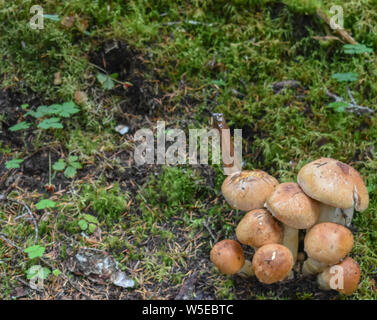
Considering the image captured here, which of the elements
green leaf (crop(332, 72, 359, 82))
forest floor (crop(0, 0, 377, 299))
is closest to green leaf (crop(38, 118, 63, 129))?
forest floor (crop(0, 0, 377, 299))

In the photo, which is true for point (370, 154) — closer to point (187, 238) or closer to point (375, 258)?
point (375, 258)

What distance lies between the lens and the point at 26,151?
11.6 feet

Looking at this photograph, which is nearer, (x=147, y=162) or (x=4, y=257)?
(x=4, y=257)

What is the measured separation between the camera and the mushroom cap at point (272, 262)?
255cm

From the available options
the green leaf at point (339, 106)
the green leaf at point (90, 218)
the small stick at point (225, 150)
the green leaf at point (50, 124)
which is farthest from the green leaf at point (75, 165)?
the green leaf at point (339, 106)

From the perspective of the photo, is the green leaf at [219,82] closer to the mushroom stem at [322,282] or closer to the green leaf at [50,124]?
the green leaf at [50,124]

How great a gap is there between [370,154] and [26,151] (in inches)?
118

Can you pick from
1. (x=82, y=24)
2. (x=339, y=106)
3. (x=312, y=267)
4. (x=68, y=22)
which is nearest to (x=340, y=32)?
(x=339, y=106)

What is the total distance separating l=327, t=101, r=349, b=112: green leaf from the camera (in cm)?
345

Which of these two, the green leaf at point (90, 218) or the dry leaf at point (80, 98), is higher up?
the dry leaf at point (80, 98)

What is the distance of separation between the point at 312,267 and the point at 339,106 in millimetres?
1455

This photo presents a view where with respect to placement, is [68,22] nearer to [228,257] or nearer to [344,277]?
[228,257]

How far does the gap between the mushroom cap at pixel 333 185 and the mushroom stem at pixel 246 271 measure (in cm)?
67
